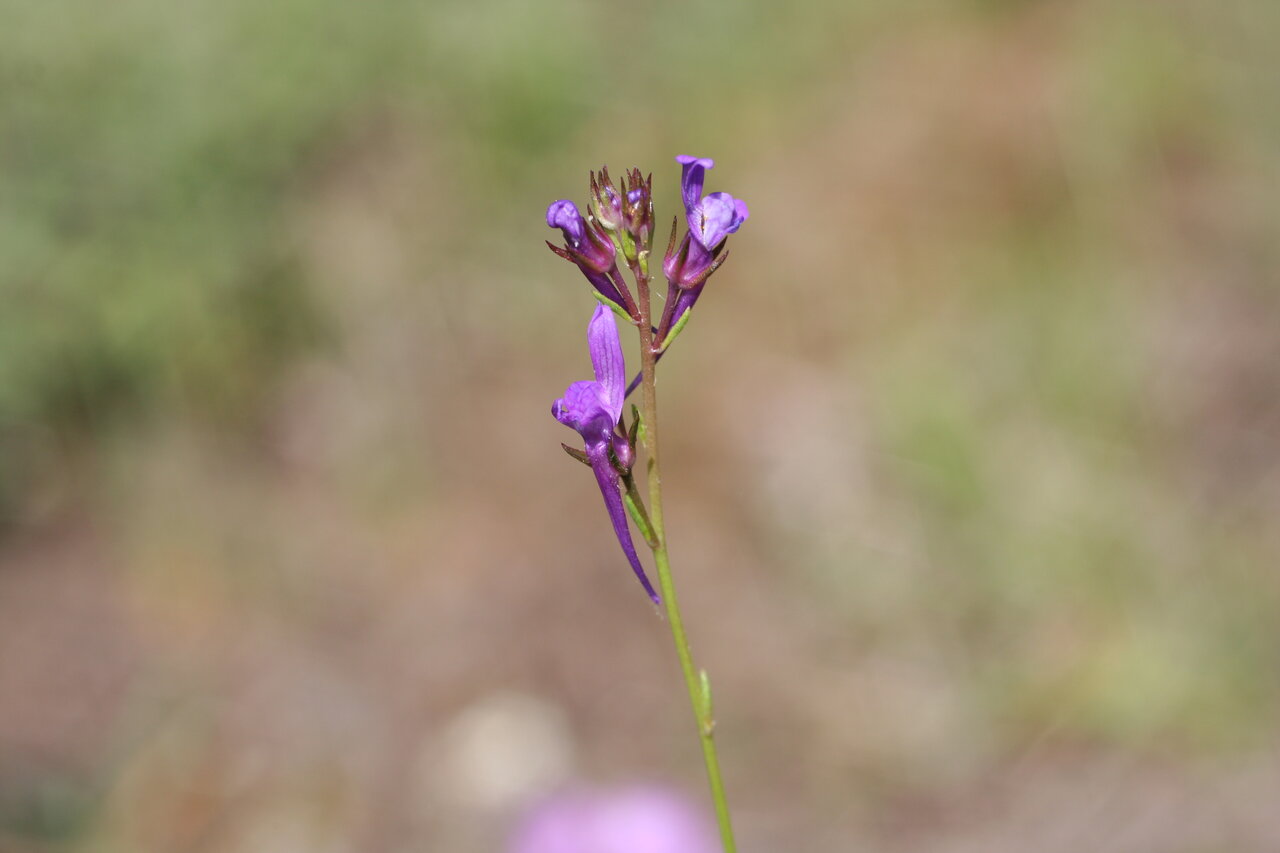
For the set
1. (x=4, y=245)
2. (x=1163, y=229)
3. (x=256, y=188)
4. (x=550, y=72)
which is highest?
(x=550, y=72)

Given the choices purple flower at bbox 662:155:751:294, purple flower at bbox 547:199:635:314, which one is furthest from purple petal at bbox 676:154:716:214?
purple flower at bbox 547:199:635:314

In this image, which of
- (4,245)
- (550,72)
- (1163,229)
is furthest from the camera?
(550,72)

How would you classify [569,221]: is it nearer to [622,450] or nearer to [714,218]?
[714,218]

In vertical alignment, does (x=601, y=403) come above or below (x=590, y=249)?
below

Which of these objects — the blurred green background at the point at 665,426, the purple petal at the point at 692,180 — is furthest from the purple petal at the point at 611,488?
the blurred green background at the point at 665,426

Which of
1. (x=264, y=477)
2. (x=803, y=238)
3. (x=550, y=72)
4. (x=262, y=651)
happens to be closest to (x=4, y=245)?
(x=264, y=477)

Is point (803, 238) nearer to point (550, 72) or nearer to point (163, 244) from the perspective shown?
point (550, 72)

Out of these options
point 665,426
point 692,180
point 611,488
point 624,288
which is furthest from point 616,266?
point 665,426
